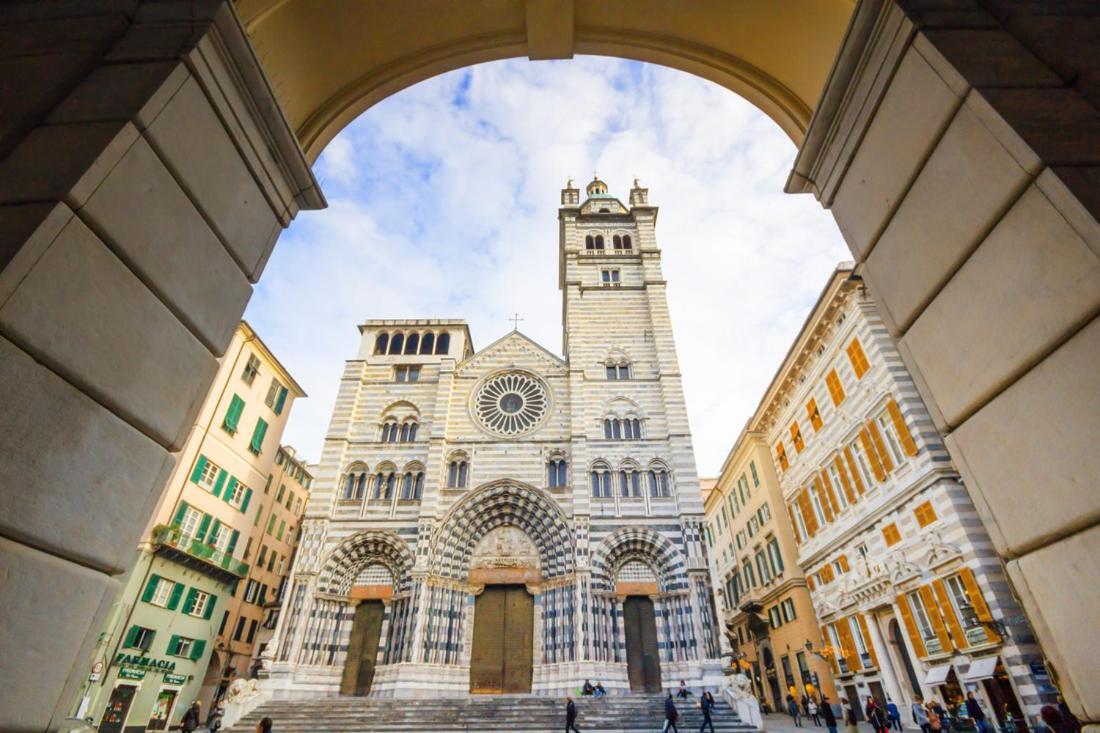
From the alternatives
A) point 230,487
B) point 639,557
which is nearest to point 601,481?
point 639,557

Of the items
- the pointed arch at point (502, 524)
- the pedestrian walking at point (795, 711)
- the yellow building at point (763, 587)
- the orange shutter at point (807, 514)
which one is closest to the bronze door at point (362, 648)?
the pointed arch at point (502, 524)

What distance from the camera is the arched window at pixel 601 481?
22.7 m

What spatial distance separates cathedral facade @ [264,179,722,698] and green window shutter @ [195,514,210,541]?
3.88 metres

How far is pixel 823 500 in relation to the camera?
2038 cm

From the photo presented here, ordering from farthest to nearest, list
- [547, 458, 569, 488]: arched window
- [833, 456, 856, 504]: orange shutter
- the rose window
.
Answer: the rose window < [547, 458, 569, 488]: arched window < [833, 456, 856, 504]: orange shutter

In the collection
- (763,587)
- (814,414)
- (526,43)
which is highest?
Answer: (814,414)

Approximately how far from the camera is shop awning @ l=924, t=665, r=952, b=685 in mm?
13680

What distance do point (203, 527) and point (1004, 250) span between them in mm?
25844

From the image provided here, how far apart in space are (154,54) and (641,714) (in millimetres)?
19219

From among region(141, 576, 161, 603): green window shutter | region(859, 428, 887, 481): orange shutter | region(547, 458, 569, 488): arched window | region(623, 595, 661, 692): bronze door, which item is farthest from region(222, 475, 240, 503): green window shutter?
region(859, 428, 887, 481): orange shutter

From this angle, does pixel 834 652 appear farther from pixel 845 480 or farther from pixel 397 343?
pixel 397 343

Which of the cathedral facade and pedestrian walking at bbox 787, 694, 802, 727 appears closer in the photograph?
pedestrian walking at bbox 787, 694, 802, 727

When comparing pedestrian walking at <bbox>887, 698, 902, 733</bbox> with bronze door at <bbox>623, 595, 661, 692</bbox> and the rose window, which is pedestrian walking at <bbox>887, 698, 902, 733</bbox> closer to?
bronze door at <bbox>623, 595, 661, 692</bbox>

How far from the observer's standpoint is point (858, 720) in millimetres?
18625
